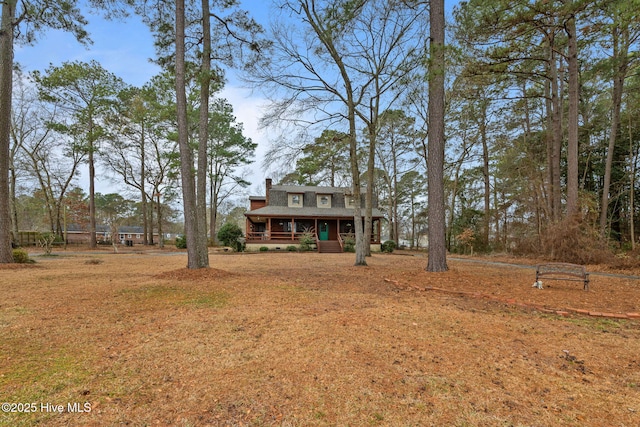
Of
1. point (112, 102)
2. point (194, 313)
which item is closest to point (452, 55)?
point (194, 313)

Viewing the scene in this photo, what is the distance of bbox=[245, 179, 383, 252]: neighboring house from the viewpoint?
23031 mm

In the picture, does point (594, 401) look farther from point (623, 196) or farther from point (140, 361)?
point (623, 196)

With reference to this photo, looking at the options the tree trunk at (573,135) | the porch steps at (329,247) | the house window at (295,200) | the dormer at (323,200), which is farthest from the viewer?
the dormer at (323,200)

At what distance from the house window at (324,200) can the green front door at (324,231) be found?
5.61 ft

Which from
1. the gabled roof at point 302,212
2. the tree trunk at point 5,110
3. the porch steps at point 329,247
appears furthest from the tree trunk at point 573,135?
the tree trunk at point 5,110

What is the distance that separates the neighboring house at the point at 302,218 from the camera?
907 inches

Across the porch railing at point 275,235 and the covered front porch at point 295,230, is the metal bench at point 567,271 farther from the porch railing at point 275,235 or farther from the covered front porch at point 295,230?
the porch railing at point 275,235

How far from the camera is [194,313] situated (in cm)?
450

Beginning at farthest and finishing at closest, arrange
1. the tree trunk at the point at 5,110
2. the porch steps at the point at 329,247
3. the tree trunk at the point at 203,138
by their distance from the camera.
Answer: the porch steps at the point at 329,247
the tree trunk at the point at 5,110
the tree trunk at the point at 203,138

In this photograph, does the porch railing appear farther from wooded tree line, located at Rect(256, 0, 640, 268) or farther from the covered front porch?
wooded tree line, located at Rect(256, 0, 640, 268)

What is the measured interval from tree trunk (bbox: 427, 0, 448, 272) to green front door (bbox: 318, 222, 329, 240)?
17854 millimetres

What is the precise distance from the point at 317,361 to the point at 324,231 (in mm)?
22969

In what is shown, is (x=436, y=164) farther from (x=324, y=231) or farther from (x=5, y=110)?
(x=324, y=231)

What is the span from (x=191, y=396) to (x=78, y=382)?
1040mm
